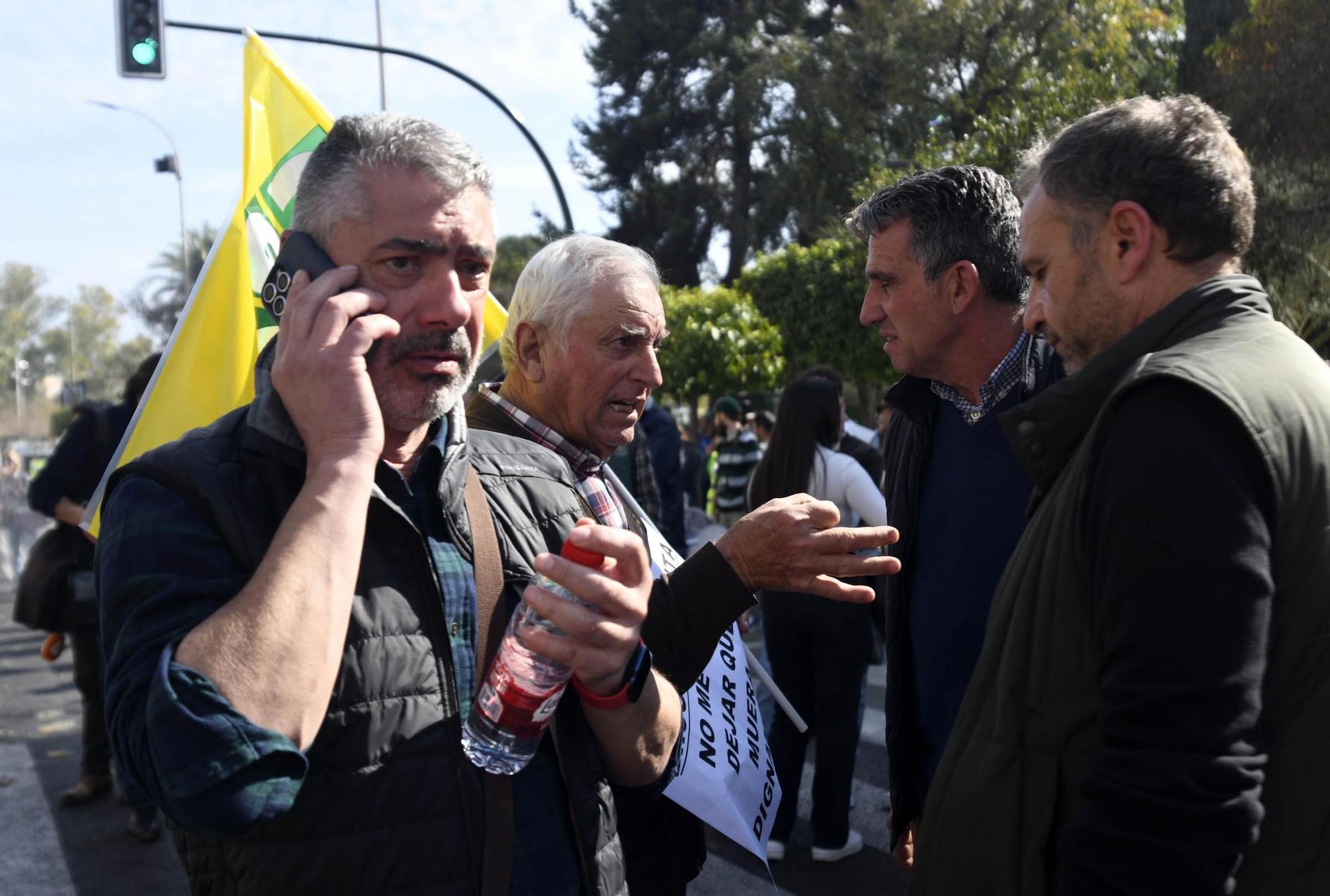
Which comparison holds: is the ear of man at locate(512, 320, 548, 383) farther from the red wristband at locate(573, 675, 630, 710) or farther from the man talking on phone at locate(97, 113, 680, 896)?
the red wristband at locate(573, 675, 630, 710)

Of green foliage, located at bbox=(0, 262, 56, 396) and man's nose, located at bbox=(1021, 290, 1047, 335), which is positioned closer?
man's nose, located at bbox=(1021, 290, 1047, 335)

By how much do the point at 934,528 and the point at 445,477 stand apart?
1.34 m

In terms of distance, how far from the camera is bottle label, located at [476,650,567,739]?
1445 mm

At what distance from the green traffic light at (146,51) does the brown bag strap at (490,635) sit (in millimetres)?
10570

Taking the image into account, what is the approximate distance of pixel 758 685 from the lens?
7.32m

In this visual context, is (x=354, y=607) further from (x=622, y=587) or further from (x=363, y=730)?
(x=622, y=587)

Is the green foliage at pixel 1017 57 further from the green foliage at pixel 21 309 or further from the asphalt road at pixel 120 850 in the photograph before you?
the green foliage at pixel 21 309

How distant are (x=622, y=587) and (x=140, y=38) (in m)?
11.2

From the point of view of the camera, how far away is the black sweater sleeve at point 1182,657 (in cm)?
137

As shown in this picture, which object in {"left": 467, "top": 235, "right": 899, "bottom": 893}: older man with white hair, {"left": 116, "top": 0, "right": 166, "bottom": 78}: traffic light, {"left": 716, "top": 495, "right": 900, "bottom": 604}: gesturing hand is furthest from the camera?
{"left": 116, "top": 0, "right": 166, "bottom": 78}: traffic light

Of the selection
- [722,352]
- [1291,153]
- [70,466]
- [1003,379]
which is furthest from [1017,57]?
[1003,379]

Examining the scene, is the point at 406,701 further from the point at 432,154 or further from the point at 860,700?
the point at 860,700

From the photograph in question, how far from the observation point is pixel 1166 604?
139 centimetres

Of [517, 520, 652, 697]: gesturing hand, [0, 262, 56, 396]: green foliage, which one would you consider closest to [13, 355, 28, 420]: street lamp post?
[0, 262, 56, 396]: green foliage
